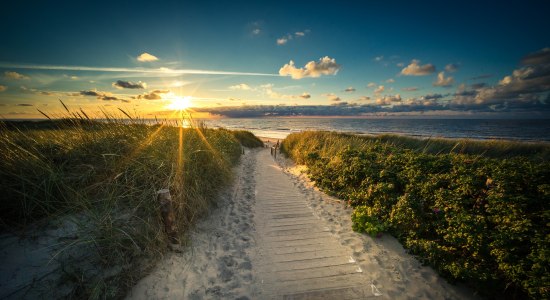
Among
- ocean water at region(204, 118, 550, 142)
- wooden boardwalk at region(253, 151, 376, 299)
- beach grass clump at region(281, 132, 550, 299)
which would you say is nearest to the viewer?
beach grass clump at region(281, 132, 550, 299)

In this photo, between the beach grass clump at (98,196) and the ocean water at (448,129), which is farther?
the ocean water at (448,129)

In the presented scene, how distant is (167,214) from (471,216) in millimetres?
5448

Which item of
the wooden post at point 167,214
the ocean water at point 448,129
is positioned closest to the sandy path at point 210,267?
the wooden post at point 167,214

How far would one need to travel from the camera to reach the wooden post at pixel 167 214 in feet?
12.2

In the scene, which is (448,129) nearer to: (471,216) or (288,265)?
(471,216)

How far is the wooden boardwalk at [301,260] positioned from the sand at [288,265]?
0.02 metres

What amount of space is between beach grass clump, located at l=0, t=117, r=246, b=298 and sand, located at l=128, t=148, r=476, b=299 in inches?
18.2

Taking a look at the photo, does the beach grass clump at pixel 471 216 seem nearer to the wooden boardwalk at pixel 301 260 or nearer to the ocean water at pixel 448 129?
the wooden boardwalk at pixel 301 260

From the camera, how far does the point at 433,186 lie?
4.52m

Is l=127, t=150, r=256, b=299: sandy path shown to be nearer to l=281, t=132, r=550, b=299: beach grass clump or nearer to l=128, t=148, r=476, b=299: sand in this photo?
l=128, t=148, r=476, b=299: sand

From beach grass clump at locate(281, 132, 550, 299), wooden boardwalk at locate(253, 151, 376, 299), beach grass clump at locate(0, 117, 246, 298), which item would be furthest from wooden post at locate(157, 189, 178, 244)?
beach grass clump at locate(281, 132, 550, 299)

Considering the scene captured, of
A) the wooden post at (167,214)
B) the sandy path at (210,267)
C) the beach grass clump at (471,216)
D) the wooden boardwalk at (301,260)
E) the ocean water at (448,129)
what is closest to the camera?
the beach grass clump at (471,216)

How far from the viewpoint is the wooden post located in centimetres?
373

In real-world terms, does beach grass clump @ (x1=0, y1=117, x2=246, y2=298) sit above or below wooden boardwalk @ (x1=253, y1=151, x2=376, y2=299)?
above
